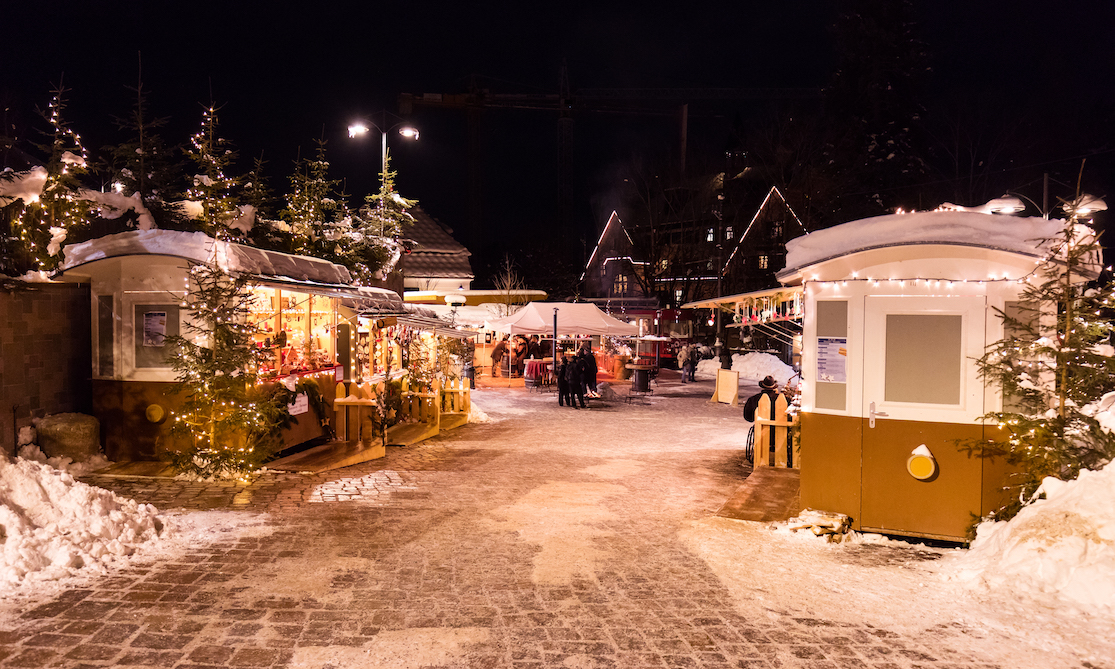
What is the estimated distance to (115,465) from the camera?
952cm

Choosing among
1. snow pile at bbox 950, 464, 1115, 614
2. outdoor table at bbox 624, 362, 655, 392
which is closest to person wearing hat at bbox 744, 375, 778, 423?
snow pile at bbox 950, 464, 1115, 614

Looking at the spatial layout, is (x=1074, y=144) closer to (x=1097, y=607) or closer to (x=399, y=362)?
(x=399, y=362)

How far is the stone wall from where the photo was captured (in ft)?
29.2

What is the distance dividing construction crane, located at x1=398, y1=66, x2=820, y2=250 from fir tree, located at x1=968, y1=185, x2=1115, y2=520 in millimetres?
51774

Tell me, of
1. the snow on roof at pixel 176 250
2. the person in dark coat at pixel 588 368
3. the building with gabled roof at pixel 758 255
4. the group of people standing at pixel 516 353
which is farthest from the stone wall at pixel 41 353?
the building with gabled roof at pixel 758 255

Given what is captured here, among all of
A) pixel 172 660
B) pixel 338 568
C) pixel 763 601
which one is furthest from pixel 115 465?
pixel 763 601

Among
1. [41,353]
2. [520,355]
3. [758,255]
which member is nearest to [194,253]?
[41,353]

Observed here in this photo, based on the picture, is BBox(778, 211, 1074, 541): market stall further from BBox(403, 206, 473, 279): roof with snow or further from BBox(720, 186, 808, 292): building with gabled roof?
BBox(720, 186, 808, 292): building with gabled roof

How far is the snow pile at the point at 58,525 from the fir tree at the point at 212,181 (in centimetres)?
609

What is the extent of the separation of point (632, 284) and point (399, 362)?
105 ft

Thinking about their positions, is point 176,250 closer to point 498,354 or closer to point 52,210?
point 52,210

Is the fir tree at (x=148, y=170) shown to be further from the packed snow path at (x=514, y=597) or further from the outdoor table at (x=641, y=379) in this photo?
the outdoor table at (x=641, y=379)

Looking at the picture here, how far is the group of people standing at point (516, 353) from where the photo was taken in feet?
84.9

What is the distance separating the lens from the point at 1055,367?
616 cm
